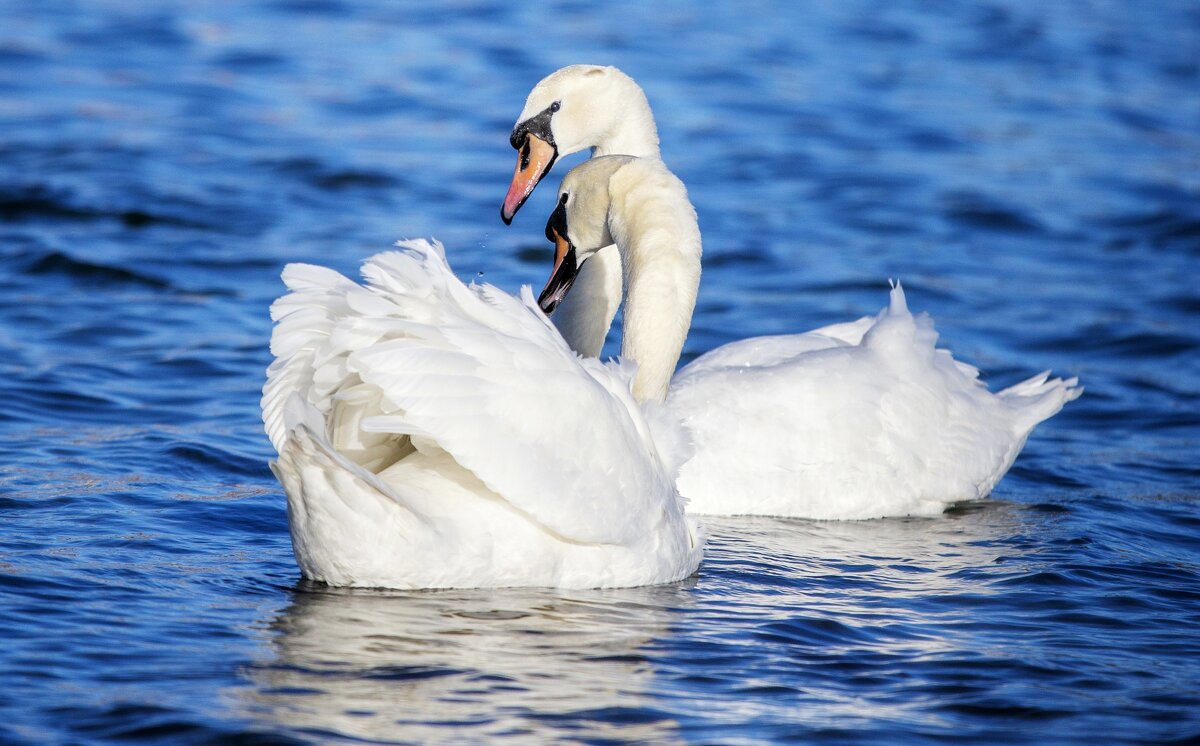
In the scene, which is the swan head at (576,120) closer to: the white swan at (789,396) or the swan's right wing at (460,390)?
the white swan at (789,396)

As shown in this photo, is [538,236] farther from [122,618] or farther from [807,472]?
[122,618]

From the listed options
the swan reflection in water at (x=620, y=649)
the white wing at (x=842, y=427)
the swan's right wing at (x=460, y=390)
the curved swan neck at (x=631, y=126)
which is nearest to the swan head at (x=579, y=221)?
the white wing at (x=842, y=427)

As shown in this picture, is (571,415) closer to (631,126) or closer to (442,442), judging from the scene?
(442,442)

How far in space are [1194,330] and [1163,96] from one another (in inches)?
314

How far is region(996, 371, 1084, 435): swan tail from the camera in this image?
8.76 meters

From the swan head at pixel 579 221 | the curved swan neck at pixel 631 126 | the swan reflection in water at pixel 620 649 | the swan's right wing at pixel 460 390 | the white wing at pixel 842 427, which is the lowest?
the swan reflection in water at pixel 620 649

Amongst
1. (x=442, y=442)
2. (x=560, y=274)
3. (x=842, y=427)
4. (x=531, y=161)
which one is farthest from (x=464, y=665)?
(x=531, y=161)

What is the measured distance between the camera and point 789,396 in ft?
25.9

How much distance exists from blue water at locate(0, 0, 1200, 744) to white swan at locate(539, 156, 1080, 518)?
23 cm

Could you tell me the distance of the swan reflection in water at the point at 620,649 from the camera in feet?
15.8

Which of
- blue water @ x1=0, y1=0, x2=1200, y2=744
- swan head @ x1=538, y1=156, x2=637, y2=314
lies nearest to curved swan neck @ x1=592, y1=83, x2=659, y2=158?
swan head @ x1=538, y1=156, x2=637, y2=314

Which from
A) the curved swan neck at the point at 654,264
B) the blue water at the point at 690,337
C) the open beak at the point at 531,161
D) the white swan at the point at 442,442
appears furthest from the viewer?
the open beak at the point at 531,161

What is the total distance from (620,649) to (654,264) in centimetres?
190

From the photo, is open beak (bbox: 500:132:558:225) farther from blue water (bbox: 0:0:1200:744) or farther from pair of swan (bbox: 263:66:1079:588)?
blue water (bbox: 0:0:1200:744)
